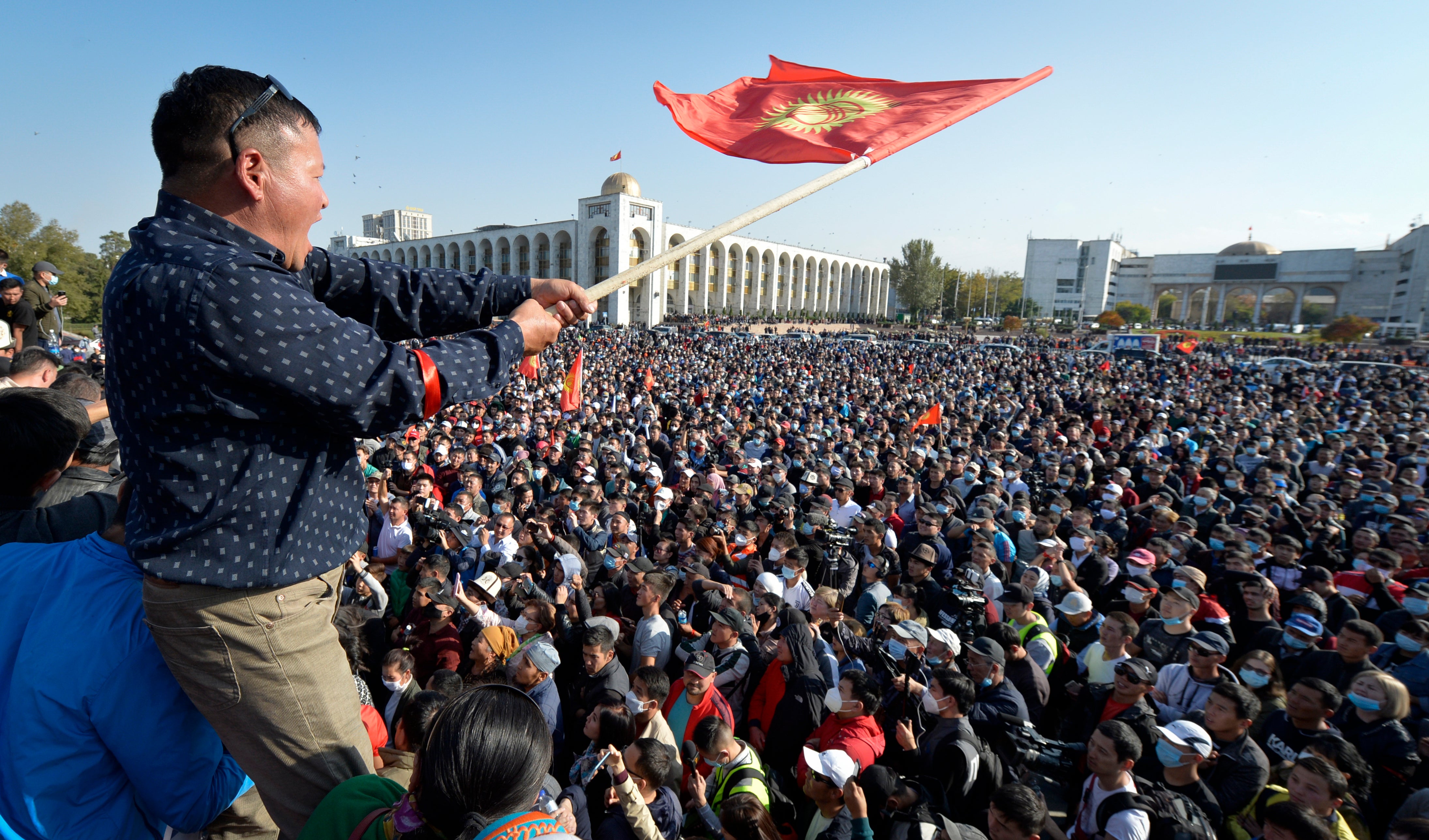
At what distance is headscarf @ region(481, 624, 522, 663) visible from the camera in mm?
4434

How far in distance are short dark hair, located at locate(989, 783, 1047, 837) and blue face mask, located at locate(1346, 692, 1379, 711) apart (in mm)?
2389

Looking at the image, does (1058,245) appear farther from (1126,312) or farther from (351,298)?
(351,298)

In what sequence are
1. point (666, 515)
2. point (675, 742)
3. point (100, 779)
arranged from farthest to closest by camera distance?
point (666, 515), point (675, 742), point (100, 779)

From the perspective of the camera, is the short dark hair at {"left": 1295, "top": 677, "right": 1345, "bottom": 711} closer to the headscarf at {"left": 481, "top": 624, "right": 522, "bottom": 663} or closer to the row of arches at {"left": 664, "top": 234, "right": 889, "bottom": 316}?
the headscarf at {"left": 481, "top": 624, "right": 522, "bottom": 663}

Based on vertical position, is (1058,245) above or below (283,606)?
above

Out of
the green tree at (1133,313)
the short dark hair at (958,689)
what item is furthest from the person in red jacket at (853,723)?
the green tree at (1133,313)

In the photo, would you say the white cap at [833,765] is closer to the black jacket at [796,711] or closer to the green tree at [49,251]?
the black jacket at [796,711]

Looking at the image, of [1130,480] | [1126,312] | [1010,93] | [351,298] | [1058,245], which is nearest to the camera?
[351,298]

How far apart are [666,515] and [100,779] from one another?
6658mm

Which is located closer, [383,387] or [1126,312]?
[383,387]

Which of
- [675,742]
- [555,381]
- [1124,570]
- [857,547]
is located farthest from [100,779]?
[555,381]

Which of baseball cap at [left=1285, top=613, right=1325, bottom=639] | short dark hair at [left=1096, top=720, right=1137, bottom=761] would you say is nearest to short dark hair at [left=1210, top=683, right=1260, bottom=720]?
short dark hair at [left=1096, top=720, right=1137, bottom=761]

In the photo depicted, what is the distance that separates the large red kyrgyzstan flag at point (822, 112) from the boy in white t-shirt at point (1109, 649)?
3493mm

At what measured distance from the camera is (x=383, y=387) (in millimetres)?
1318
